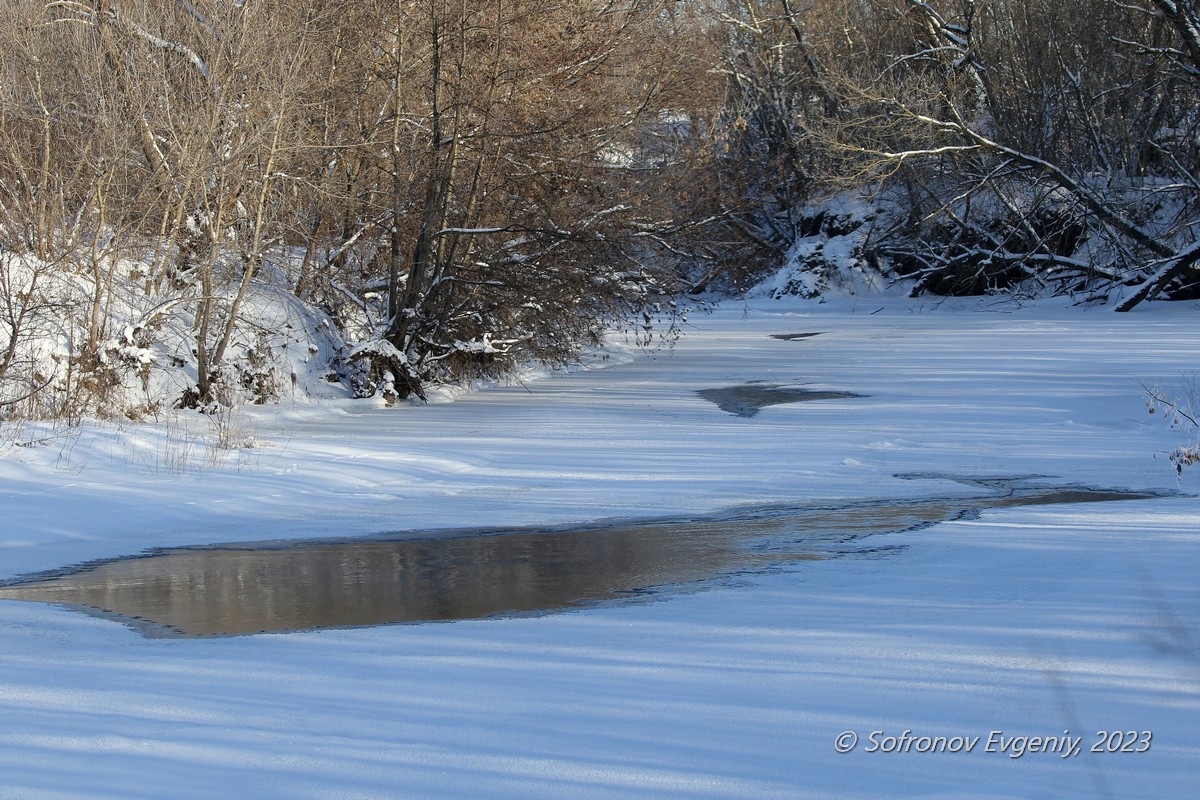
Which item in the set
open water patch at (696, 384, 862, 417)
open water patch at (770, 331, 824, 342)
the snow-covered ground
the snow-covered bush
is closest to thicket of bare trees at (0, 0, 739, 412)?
open water patch at (696, 384, 862, 417)

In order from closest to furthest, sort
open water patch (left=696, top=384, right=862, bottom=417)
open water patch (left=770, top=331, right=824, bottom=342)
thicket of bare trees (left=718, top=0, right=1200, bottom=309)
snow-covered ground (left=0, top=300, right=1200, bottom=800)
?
snow-covered ground (left=0, top=300, right=1200, bottom=800) < open water patch (left=696, top=384, right=862, bottom=417) < open water patch (left=770, top=331, right=824, bottom=342) < thicket of bare trees (left=718, top=0, right=1200, bottom=309)

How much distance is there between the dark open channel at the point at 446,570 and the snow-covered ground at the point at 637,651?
0.99 feet

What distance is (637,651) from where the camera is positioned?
223 inches

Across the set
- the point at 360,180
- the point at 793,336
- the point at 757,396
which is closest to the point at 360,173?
the point at 360,180

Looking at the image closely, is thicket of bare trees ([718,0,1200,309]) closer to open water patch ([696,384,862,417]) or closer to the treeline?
the treeline

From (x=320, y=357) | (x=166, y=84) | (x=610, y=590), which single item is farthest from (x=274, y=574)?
(x=320, y=357)

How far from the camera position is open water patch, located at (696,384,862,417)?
54.4 ft

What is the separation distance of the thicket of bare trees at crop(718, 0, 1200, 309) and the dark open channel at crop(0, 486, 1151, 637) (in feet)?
64.6

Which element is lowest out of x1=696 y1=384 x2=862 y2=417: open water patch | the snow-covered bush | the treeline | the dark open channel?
the dark open channel

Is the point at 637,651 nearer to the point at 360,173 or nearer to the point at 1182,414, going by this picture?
the point at 1182,414

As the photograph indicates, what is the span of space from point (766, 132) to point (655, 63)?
24.2 m

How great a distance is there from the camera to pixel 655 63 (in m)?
21.4

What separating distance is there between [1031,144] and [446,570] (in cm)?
2967

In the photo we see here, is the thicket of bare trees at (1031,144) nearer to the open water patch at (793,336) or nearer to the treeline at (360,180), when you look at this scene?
the treeline at (360,180)
